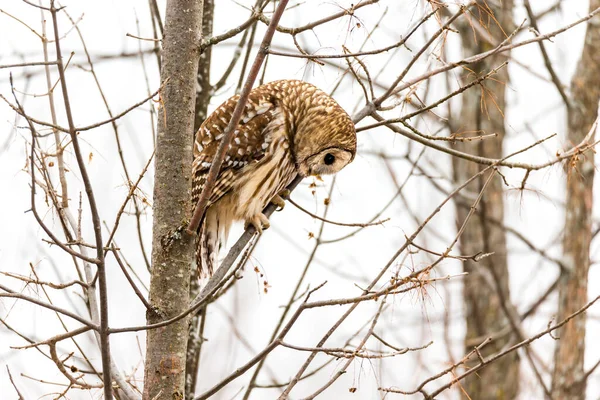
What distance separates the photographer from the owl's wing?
3736 mm

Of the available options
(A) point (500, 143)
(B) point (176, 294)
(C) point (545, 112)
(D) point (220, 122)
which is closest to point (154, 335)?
(B) point (176, 294)

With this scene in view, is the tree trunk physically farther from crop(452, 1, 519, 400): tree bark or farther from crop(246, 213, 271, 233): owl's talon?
crop(452, 1, 519, 400): tree bark

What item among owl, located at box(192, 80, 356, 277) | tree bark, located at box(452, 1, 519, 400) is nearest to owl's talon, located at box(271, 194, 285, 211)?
owl, located at box(192, 80, 356, 277)

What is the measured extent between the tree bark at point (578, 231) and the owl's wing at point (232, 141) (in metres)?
1.74

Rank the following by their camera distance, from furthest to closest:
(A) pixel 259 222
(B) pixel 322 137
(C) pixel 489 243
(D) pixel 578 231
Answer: (C) pixel 489 243
(D) pixel 578 231
(B) pixel 322 137
(A) pixel 259 222

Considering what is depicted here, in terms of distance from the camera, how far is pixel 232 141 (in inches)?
153

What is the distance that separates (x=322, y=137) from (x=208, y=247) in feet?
2.75

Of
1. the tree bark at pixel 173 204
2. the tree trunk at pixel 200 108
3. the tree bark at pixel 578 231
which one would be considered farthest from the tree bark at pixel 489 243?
the tree bark at pixel 173 204

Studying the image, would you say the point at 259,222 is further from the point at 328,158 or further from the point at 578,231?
the point at 578,231

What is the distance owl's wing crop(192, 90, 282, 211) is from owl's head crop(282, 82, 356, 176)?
0.15 metres

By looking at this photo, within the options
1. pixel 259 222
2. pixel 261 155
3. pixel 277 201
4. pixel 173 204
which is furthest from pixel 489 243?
pixel 173 204

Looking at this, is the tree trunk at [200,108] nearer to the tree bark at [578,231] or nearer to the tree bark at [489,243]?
the tree bark at [578,231]

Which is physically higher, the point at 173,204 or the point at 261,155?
the point at 261,155

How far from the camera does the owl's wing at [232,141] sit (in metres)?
3.74
